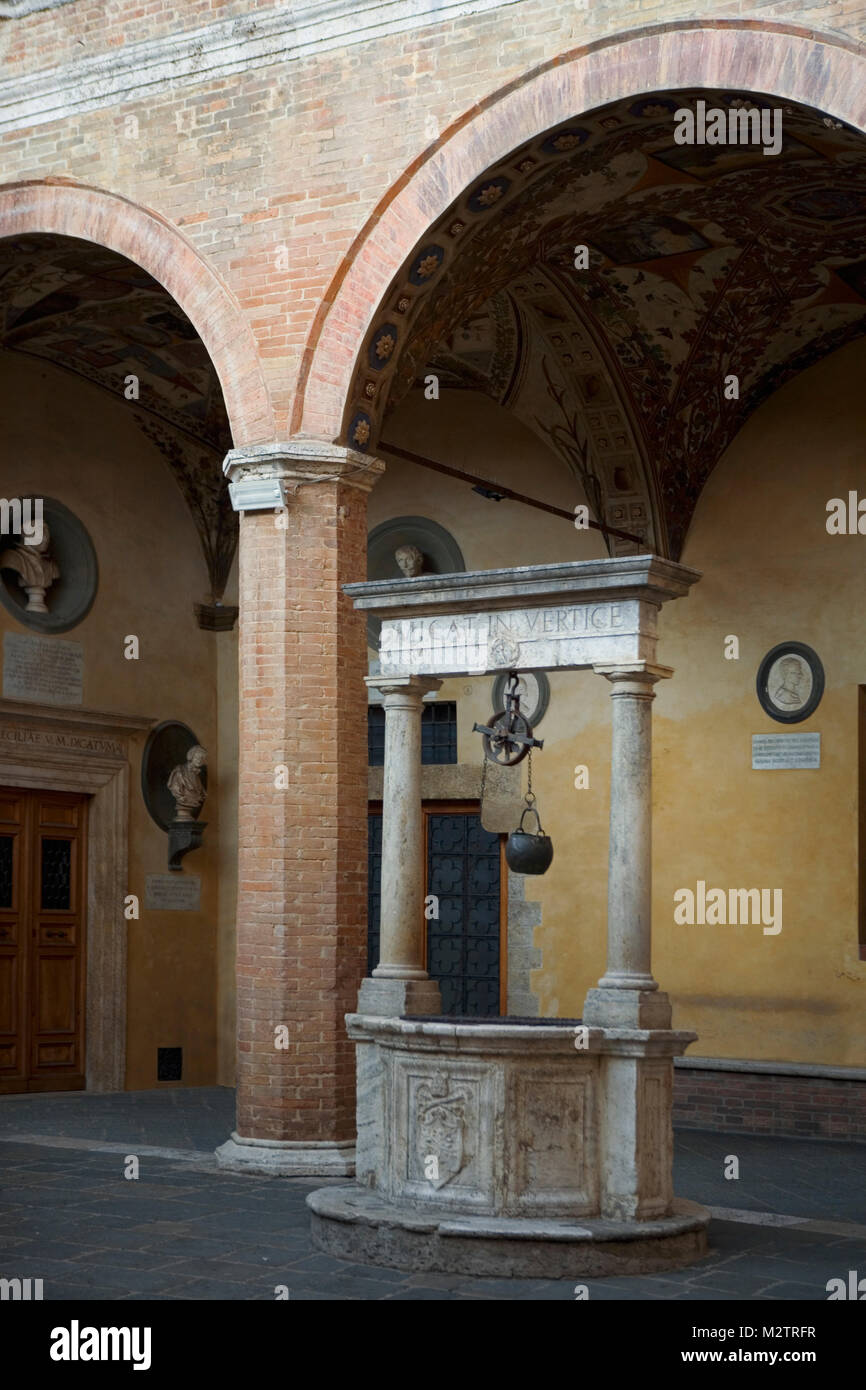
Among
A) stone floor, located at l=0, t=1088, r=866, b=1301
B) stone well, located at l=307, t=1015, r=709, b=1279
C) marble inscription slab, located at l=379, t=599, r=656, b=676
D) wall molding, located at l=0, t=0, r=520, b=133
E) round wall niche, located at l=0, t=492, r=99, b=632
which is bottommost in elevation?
stone floor, located at l=0, t=1088, r=866, b=1301

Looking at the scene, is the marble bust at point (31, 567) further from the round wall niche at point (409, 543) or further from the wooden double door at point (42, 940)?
the round wall niche at point (409, 543)

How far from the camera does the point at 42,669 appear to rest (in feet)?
39.8

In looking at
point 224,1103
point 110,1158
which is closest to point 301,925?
point 110,1158

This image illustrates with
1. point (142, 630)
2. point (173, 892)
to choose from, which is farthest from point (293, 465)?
point (173, 892)

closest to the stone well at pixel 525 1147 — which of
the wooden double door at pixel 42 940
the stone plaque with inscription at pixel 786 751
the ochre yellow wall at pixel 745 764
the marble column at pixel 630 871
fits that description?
the marble column at pixel 630 871

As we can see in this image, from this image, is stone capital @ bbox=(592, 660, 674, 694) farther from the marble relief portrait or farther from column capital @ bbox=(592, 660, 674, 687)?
the marble relief portrait

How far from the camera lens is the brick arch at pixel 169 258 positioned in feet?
29.4

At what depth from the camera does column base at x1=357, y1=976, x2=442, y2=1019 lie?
701 centimetres

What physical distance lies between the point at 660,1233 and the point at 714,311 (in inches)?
243

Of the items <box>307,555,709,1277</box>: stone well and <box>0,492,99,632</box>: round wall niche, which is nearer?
<box>307,555,709,1277</box>: stone well

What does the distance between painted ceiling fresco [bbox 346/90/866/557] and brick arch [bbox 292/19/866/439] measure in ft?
0.34

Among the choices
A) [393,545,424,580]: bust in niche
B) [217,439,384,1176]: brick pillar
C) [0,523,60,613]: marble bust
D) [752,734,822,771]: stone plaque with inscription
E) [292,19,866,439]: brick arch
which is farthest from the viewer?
[393,545,424,580]: bust in niche

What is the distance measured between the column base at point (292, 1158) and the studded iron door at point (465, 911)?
3435mm
